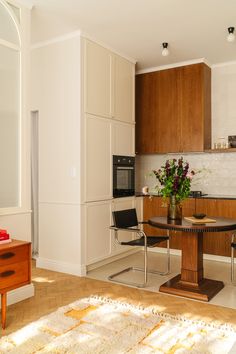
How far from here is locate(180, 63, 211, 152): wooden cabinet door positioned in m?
Result: 5.11

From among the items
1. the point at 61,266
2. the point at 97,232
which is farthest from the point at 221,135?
the point at 61,266

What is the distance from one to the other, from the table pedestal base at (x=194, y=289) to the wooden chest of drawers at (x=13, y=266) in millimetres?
1493

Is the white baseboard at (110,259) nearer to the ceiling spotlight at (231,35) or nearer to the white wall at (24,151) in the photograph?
the white wall at (24,151)

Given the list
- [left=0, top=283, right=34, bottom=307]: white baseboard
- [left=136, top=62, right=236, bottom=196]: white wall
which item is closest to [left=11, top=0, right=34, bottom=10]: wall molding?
[left=0, top=283, right=34, bottom=307]: white baseboard

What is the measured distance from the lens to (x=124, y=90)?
5.07m

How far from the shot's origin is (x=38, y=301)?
3.31 m

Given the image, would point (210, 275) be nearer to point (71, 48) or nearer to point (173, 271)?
point (173, 271)

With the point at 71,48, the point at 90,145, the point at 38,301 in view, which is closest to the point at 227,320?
the point at 38,301

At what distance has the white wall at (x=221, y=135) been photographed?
208 inches

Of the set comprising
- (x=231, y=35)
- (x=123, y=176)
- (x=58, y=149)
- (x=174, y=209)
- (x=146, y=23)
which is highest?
(x=146, y=23)

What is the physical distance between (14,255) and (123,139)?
2711 mm

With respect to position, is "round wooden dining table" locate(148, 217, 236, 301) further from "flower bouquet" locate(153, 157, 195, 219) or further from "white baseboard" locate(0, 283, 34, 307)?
"white baseboard" locate(0, 283, 34, 307)

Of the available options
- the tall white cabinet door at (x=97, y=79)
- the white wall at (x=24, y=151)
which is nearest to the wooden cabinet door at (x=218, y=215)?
the tall white cabinet door at (x=97, y=79)

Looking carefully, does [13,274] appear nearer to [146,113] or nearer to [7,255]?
[7,255]
